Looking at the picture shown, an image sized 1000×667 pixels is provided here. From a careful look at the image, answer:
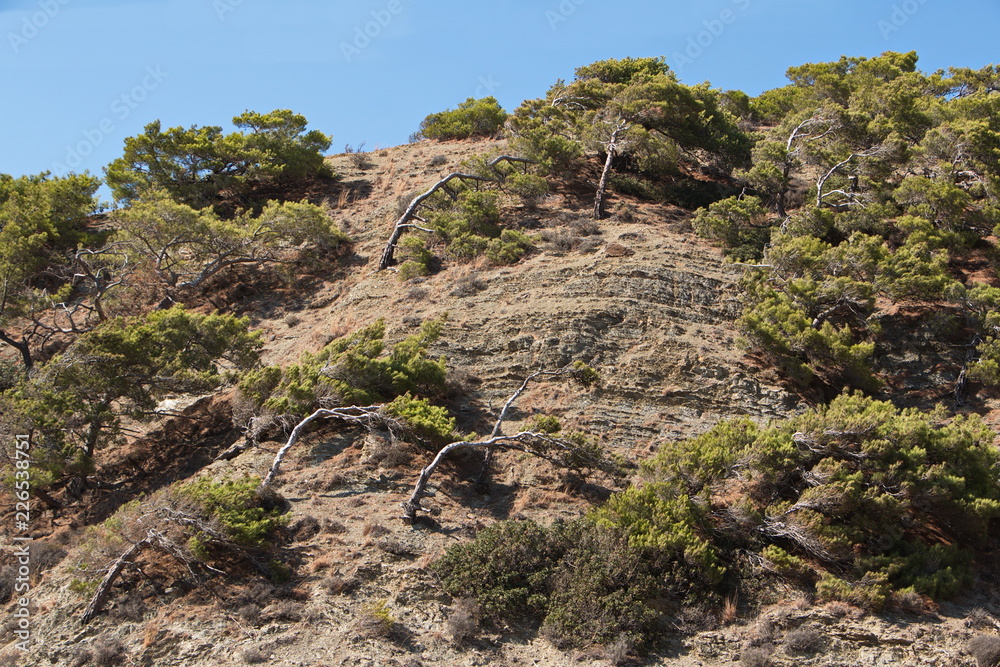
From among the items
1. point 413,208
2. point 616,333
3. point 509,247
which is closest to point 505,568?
point 616,333

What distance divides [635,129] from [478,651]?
19669mm

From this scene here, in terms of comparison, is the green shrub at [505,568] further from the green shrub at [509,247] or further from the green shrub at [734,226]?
the green shrub at [734,226]

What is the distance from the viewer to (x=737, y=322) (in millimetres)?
18250

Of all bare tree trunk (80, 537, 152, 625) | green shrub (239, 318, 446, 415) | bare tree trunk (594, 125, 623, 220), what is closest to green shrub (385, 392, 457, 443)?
green shrub (239, 318, 446, 415)

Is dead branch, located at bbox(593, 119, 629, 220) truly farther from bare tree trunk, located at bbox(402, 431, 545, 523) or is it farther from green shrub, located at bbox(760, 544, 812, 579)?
green shrub, located at bbox(760, 544, 812, 579)

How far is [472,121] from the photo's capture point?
3597 centimetres

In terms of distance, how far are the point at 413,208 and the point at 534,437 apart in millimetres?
13063

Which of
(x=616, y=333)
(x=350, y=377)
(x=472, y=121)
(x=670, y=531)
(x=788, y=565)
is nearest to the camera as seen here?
(x=788, y=565)

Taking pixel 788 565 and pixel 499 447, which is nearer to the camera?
pixel 788 565

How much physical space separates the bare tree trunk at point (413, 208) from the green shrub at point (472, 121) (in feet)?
30.0

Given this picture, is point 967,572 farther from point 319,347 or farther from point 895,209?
point 319,347

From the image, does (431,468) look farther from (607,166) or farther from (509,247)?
(607,166)
